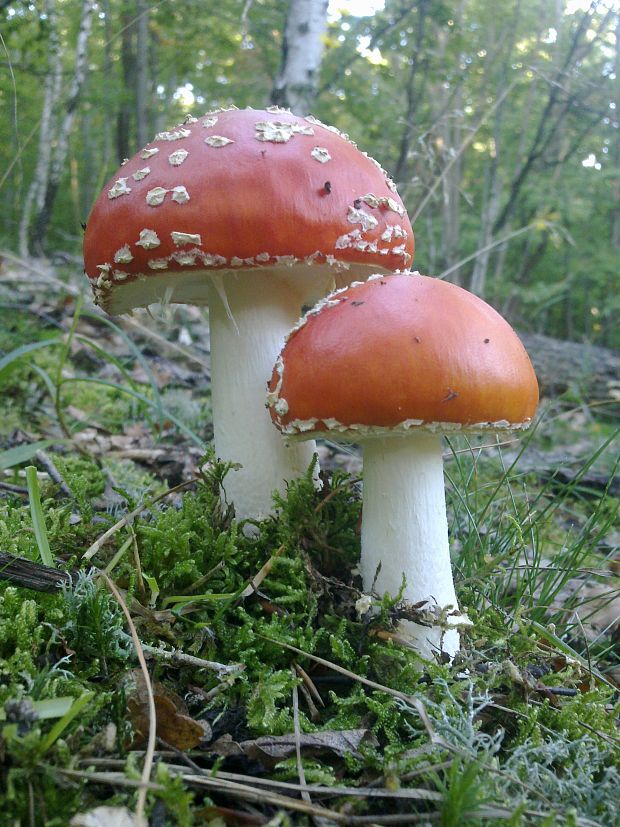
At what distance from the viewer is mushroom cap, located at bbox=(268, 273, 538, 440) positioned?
1722 mm

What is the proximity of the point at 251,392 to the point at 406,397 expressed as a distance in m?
0.94

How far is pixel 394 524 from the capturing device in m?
2.07

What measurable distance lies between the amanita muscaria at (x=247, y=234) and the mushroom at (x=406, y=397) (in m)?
0.28

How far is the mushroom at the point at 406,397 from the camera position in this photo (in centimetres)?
173

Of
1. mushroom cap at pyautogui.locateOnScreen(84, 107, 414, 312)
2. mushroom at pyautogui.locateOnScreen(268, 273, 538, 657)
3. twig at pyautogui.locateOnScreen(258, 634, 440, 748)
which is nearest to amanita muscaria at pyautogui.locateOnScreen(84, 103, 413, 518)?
mushroom cap at pyautogui.locateOnScreen(84, 107, 414, 312)

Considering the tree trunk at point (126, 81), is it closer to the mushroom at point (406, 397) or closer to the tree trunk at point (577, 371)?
the tree trunk at point (577, 371)

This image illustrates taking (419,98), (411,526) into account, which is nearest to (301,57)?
(419,98)

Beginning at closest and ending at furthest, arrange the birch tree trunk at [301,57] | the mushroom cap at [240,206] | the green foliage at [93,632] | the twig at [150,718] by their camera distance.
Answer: the twig at [150,718] → the green foliage at [93,632] → the mushroom cap at [240,206] → the birch tree trunk at [301,57]

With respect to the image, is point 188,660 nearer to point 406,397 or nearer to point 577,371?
point 406,397

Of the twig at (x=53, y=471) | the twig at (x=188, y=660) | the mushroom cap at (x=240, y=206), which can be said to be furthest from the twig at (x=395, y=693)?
the twig at (x=53, y=471)

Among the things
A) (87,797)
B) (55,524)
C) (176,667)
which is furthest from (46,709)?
(55,524)

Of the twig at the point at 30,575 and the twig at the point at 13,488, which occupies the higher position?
the twig at the point at 30,575

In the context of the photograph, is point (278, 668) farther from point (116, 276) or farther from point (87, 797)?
point (116, 276)

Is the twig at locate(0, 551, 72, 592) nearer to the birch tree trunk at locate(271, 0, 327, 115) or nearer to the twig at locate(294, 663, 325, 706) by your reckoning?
the twig at locate(294, 663, 325, 706)
